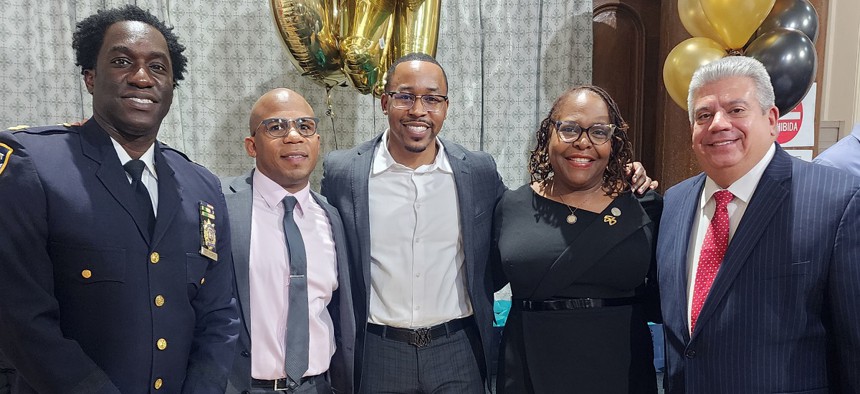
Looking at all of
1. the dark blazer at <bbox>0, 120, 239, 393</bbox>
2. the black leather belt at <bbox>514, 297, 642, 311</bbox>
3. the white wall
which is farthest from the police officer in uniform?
the white wall

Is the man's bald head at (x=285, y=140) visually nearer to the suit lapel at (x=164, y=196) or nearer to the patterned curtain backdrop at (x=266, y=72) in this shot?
the suit lapel at (x=164, y=196)

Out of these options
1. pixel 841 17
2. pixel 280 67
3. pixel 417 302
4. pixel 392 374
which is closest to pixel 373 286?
pixel 417 302

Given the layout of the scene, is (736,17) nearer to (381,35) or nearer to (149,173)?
(381,35)

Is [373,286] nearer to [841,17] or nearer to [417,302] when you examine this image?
[417,302]

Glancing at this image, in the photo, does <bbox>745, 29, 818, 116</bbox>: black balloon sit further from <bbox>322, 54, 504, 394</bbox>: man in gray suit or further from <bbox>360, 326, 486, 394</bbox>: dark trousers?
<bbox>360, 326, 486, 394</bbox>: dark trousers

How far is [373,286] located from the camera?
205cm

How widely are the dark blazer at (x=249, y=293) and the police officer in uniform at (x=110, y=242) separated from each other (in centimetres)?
19

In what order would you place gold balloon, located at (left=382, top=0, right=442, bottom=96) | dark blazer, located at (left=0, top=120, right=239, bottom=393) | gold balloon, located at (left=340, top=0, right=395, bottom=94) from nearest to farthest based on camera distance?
dark blazer, located at (left=0, top=120, right=239, bottom=393)
gold balloon, located at (left=340, top=0, right=395, bottom=94)
gold balloon, located at (left=382, top=0, right=442, bottom=96)

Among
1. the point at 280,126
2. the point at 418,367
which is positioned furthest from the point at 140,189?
the point at 418,367

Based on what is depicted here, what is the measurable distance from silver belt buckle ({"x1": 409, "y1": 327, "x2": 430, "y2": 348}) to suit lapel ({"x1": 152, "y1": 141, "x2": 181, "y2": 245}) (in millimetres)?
887

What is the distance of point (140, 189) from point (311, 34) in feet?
6.28

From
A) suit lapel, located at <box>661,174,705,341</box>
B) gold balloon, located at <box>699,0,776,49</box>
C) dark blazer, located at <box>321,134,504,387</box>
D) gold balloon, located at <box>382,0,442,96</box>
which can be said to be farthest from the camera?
A: gold balloon, located at <box>382,0,442,96</box>

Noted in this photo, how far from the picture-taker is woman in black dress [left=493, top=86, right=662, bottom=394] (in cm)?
178

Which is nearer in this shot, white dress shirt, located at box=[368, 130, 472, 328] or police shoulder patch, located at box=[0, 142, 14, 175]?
police shoulder patch, located at box=[0, 142, 14, 175]
